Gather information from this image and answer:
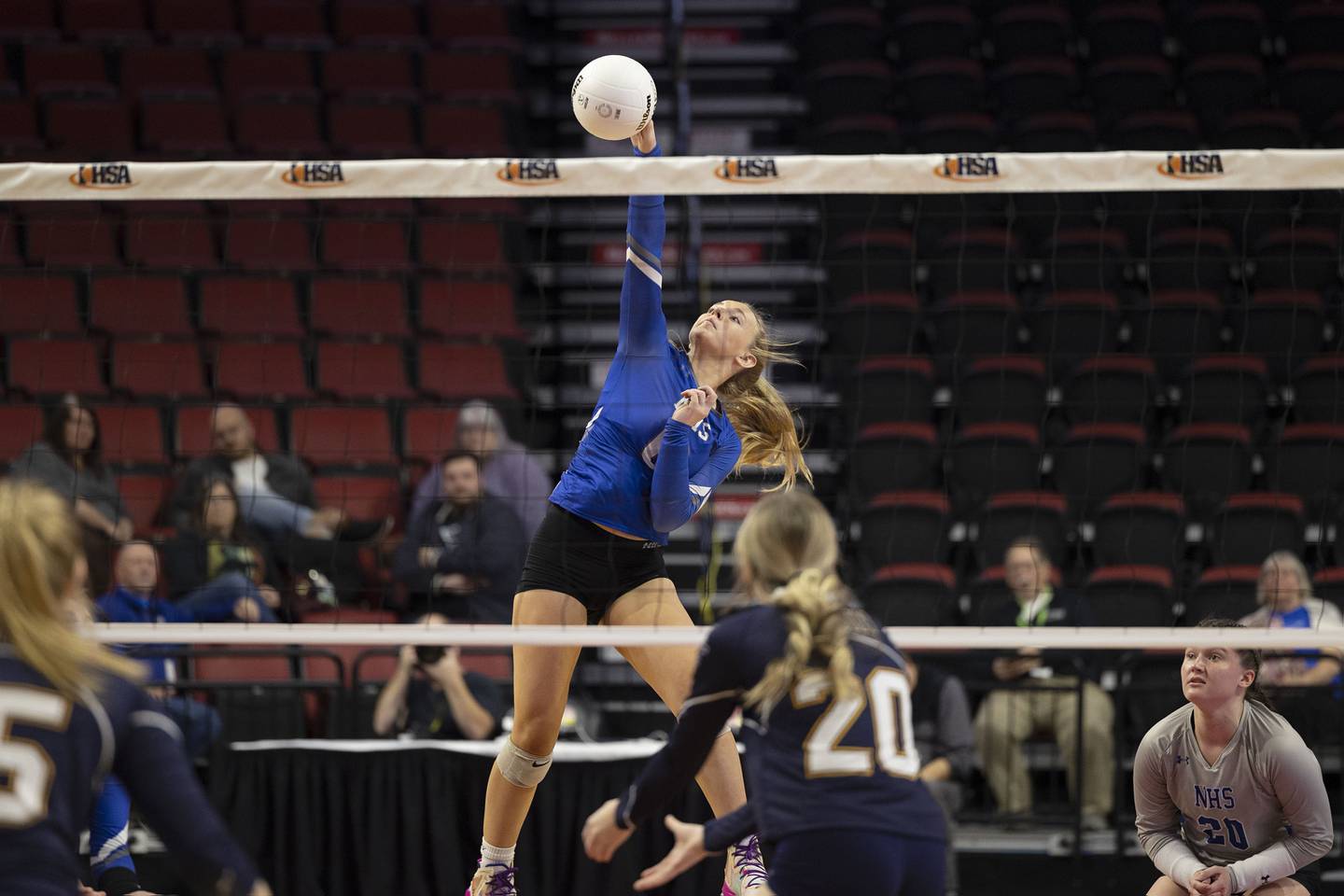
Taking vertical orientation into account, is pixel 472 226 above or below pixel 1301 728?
above

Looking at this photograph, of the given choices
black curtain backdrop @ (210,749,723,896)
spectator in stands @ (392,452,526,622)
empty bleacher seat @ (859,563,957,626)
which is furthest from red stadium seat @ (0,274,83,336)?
empty bleacher seat @ (859,563,957,626)

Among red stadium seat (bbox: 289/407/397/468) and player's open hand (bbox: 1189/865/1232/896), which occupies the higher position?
red stadium seat (bbox: 289/407/397/468)

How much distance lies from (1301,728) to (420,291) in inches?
247

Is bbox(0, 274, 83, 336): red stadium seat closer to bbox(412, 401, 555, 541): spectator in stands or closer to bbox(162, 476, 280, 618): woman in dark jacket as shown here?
bbox(162, 476, 280, 618): woman in dark jacket

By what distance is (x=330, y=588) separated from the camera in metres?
7.43

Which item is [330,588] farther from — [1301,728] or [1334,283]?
[1334,283]

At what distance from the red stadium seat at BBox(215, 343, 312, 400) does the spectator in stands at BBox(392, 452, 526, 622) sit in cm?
204

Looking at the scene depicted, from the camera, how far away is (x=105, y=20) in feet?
39.2

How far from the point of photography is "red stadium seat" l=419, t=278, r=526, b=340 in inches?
403

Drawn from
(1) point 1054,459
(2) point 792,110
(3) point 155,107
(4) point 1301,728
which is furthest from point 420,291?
(4) point 1301,728

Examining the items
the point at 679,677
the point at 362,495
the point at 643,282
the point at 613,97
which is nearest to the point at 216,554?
the point at 362,495

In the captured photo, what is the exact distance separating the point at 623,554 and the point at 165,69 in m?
8.32

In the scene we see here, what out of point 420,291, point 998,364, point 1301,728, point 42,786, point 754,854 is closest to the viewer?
point 42,786

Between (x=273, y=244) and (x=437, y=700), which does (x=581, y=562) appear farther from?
(x=273, y=244)
